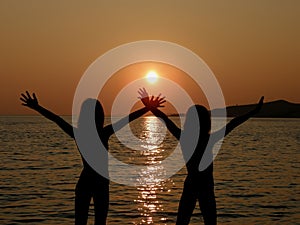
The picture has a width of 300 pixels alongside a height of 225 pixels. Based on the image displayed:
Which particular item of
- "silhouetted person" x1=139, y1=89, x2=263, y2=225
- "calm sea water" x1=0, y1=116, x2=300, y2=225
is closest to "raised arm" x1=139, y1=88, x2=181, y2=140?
"silhouetted person" x1=139, y1=89, x2=263, y2=225

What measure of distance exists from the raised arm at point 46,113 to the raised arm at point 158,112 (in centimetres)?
137

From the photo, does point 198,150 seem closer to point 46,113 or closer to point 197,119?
point 197,119

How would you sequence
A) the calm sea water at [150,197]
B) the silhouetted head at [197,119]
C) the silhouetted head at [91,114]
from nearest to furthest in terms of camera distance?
the silhouetted head at [91,114] → the silhouetted head at [197,119] → the calm sea water at [150,197]

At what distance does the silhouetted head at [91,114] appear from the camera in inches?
364

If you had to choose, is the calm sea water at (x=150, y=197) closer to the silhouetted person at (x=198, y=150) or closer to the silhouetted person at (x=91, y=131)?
the silhouetted person at (x=91, y=131)

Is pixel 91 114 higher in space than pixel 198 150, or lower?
higher

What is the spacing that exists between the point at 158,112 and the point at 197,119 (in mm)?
712

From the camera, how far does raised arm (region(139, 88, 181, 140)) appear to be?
31.2ft

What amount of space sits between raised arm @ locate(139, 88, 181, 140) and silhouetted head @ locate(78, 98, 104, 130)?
860 mm

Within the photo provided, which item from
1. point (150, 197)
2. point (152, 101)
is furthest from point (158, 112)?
point (150, 197)

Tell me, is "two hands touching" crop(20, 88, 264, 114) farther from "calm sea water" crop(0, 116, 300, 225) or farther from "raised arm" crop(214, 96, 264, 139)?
"calm sea water" crop(0, 116, 300, 225)

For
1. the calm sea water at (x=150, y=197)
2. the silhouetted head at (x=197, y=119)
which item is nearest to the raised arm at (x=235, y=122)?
the silhouetted head at (x=197, y=119)

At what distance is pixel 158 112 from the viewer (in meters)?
9.70

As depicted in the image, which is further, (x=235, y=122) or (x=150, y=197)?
(x=150, y=197)
